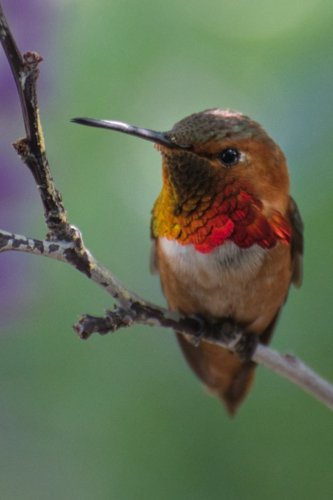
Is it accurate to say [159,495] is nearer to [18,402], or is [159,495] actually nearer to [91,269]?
[18,402]

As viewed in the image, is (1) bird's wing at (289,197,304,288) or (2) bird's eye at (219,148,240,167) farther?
(1) bird's wing at (289,197,304,288)

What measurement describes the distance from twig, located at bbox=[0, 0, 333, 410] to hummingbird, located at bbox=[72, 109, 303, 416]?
89 mm

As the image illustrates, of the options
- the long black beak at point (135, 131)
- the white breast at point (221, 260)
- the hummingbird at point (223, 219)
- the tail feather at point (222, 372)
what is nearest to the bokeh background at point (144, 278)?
the tail feather at point (222, 372)

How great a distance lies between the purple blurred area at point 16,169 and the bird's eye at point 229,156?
75 cm

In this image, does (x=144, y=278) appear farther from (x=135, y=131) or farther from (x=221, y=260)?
(x=135, y=131)

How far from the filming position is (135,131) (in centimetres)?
62

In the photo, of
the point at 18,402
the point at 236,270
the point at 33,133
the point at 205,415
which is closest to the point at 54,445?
the point at 18,402

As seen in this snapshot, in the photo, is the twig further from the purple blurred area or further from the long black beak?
the purple blurred area

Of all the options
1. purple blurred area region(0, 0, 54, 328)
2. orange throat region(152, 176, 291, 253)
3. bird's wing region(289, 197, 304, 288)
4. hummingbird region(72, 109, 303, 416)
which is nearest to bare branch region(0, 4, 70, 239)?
hummingbird region(72, 109, 303, 416)

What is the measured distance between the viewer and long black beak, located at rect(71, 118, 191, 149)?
55cm

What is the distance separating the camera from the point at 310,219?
164 cm

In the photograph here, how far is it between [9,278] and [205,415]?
710mm

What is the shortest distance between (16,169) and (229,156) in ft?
2.72

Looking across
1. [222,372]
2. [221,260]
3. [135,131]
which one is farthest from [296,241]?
[135,131]
